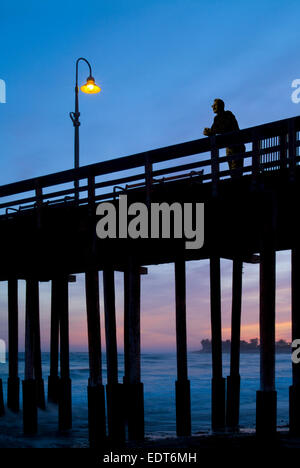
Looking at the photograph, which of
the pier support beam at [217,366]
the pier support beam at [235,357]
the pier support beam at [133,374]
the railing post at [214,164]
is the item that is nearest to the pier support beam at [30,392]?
the pier support beam at [133,374]

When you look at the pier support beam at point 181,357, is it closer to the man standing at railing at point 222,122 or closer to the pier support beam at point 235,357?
the pier support beam at point 235,357

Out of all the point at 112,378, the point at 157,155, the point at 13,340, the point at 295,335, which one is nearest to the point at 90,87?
the point at 157,155

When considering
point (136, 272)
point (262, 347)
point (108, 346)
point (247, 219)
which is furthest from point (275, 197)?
point (108, 346)

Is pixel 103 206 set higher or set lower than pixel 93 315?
higher

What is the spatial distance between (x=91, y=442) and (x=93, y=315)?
2409 millimetres

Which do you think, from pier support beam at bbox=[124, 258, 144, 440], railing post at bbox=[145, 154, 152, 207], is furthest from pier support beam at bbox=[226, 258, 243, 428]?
railing post at bbox=[145, 154, 152, 207]

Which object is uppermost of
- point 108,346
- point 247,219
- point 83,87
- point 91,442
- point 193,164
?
point 83,87

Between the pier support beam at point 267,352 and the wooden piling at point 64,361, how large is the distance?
5.56m

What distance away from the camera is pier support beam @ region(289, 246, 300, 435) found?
1053cm

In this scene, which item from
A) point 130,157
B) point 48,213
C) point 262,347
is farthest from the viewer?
point 48,213

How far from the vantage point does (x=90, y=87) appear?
16719 mm

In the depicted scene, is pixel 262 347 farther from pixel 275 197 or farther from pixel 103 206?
pixel 103 206

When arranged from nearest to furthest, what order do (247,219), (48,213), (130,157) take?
(247,219), (130,157), (48,213)

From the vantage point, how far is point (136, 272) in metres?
11.7
